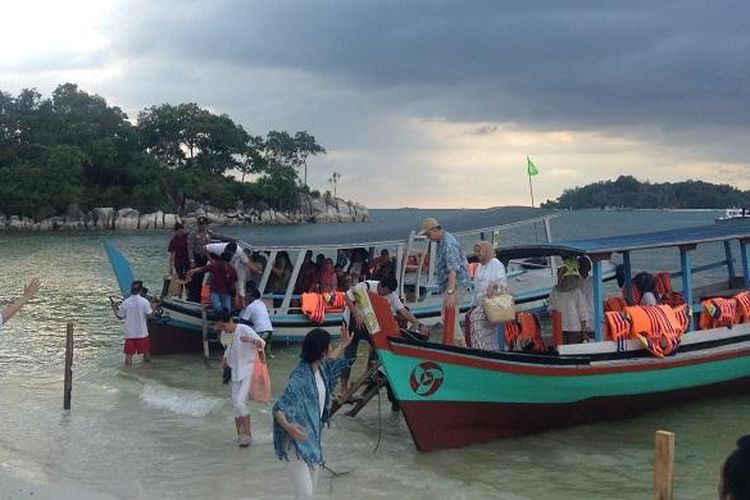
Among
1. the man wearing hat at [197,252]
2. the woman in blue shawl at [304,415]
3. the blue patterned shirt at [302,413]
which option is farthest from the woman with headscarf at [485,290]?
the man wearing hat at [197,252]

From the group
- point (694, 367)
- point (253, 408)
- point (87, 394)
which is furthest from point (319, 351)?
point (87, 394)

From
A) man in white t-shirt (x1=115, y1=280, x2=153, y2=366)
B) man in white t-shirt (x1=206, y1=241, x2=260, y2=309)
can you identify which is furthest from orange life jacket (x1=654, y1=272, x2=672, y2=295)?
man in white t-shirt (x1=115, y1=280, x2=153, y2=366)

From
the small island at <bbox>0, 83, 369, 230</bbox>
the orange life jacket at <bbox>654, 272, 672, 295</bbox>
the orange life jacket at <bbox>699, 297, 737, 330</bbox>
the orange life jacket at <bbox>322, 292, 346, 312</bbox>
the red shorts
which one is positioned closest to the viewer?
the orange life jacket at <bbox>699, 297, 737, 330</bbox>

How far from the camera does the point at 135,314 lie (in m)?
13.5

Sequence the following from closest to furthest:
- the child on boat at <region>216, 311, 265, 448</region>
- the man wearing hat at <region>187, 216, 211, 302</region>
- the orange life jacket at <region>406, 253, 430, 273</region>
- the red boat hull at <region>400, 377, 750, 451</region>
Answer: the child on boat at <region>216, 311, 265, 448</region>, the red boat hull at <region>400, 377, 750, 451</region>, the man wearing hat at <region>187, 216, 211, 302</region>, the orange life jacket at <region>406, 253, 430, 273</region>

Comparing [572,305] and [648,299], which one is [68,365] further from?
[648,299]

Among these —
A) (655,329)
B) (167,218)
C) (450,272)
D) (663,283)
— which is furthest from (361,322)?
(167,218)

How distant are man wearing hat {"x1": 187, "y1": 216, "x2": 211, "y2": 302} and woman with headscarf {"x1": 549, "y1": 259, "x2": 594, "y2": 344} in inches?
267

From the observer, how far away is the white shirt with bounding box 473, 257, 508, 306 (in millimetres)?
9508

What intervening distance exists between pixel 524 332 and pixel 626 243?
5.67 ft

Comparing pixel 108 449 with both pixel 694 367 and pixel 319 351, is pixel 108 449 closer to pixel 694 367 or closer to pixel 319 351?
pixel 319 351

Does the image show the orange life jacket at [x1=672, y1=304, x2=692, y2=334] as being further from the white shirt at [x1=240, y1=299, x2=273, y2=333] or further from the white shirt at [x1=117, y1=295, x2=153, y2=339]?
the white shirt at [x1=117, y1=295, x2=153, y2=339]

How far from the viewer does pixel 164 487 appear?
8.13 metres

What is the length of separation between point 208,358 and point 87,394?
9.07 feet
